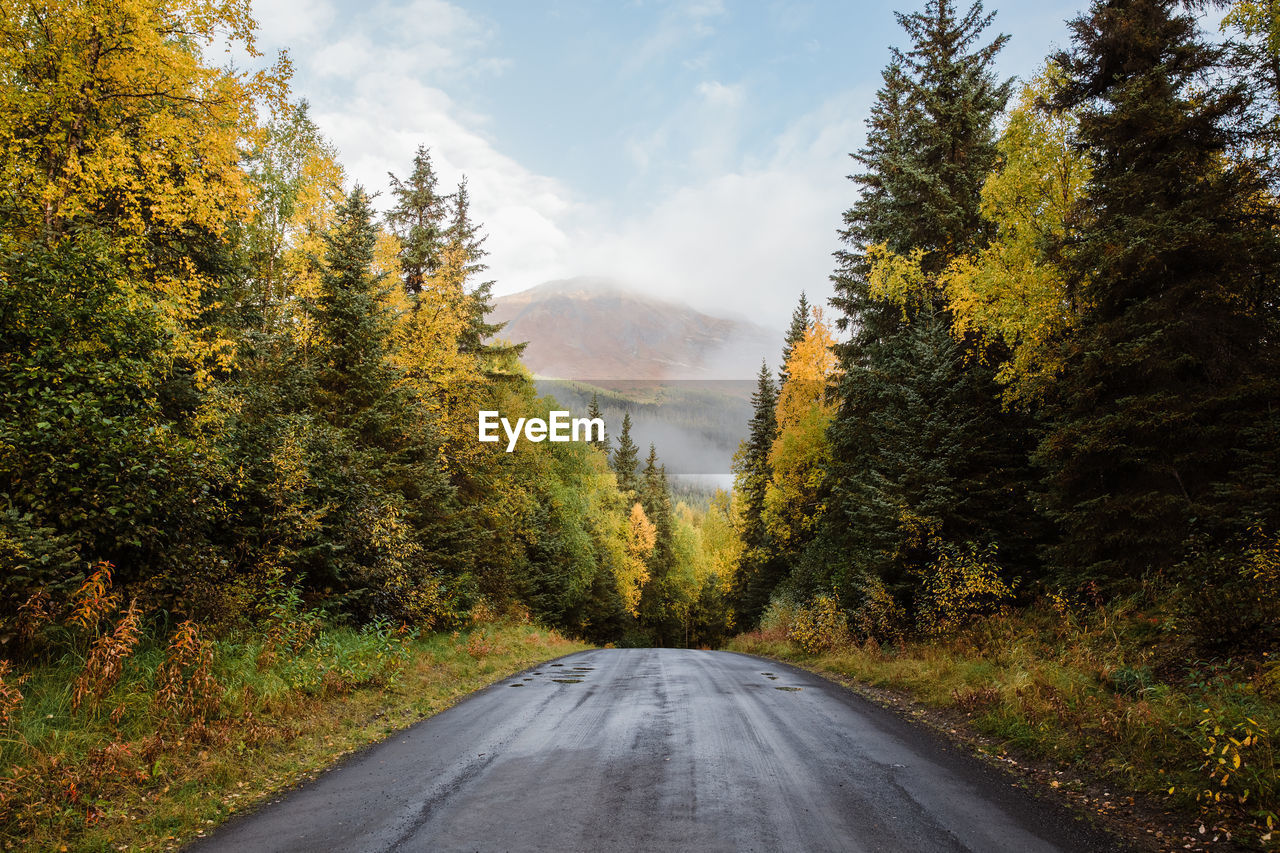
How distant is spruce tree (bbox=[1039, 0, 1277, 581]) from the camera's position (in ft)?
28.2

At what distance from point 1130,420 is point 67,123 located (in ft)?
53.9

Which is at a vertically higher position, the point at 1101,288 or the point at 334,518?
the point at 1101,288

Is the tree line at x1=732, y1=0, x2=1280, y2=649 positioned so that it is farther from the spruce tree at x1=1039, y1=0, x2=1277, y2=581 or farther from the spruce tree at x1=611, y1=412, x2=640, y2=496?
the spruce tree at x1=611, y1=412, x2=640, y2=496

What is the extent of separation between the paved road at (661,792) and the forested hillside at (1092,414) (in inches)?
66.8

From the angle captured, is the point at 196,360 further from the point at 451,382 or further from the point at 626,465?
the point at 626,465

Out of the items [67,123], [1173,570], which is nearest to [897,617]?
[1173,570]

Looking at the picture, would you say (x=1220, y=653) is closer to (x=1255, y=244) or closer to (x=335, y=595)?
(x=1255, y=244)

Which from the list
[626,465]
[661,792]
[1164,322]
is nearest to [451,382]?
[661,792]

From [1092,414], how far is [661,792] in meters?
9.59

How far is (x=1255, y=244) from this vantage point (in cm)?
851

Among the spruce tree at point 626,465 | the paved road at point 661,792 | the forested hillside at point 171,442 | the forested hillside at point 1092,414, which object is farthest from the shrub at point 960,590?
Answer: the spruce tree at point 626,465

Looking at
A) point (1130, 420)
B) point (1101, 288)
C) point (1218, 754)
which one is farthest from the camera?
point (1101, 288)

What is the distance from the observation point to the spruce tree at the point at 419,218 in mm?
22391
